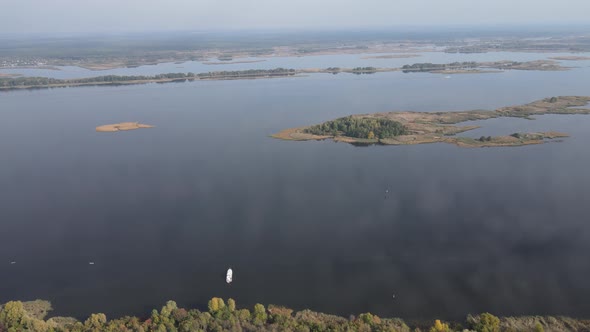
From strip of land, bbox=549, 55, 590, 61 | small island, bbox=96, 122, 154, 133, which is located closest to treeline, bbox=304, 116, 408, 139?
small island, bbox=96, 122, 154, 133

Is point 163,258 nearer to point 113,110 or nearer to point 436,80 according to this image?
point 113,110

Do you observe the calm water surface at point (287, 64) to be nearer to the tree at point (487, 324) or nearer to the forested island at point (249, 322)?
the forested island at point (249, 322)

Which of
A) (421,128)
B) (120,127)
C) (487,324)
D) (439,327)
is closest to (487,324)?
(487,324)

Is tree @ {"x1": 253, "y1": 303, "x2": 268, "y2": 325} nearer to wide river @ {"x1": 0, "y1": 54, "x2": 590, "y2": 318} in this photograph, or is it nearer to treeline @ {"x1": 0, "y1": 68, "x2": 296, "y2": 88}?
wide river @ {"x1": 0, "y1": 54, "x2": 590, "y2": 318}

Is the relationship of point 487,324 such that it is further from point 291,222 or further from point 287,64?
point 287,64

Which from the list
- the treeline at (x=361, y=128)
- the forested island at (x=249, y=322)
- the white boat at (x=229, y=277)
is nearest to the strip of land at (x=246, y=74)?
the treeline at (x=361, y=128)

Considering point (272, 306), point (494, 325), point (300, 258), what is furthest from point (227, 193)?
point (494, 325)
